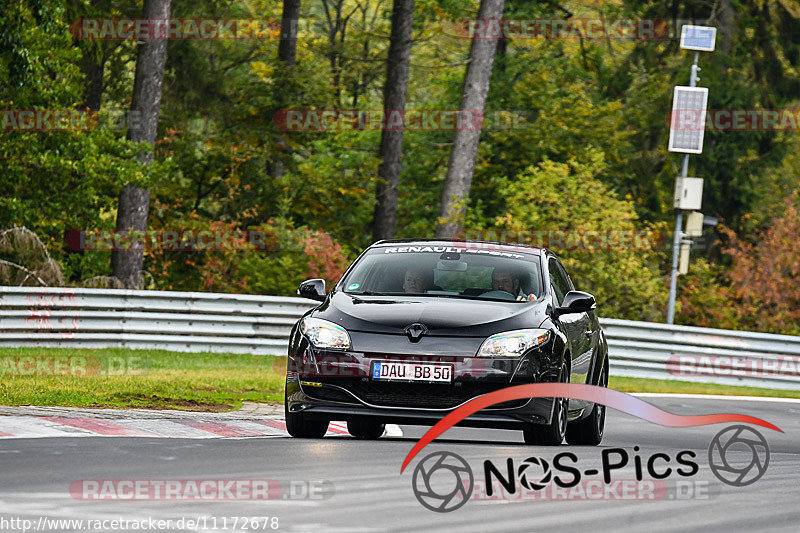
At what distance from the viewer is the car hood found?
10.5 m

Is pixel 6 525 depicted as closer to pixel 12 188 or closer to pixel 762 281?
pixel 12 188

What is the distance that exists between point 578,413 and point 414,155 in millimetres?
28586

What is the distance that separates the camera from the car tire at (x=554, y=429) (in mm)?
10758

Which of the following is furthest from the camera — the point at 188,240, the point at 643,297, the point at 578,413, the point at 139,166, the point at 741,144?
the point at 741,144

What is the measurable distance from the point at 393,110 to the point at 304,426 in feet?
75.4

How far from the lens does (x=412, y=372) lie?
1041 centimetres

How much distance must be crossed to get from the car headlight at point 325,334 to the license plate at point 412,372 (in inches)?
13.7

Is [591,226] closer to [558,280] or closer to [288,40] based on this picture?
[288,40]

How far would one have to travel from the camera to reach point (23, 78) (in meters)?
23.7

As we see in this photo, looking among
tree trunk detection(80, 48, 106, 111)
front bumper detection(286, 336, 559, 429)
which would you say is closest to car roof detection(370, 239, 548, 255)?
front bumper detection(286, 336, 559, 429)

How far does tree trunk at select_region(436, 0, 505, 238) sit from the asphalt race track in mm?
18873

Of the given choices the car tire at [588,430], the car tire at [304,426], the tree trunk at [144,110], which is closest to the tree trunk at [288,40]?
the tree trunk at [144,110]

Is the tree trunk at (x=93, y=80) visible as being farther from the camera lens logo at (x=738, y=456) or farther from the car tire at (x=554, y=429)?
the car tire at (x=554, y=429)

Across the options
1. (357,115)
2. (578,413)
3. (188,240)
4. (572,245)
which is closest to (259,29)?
(357,115)
